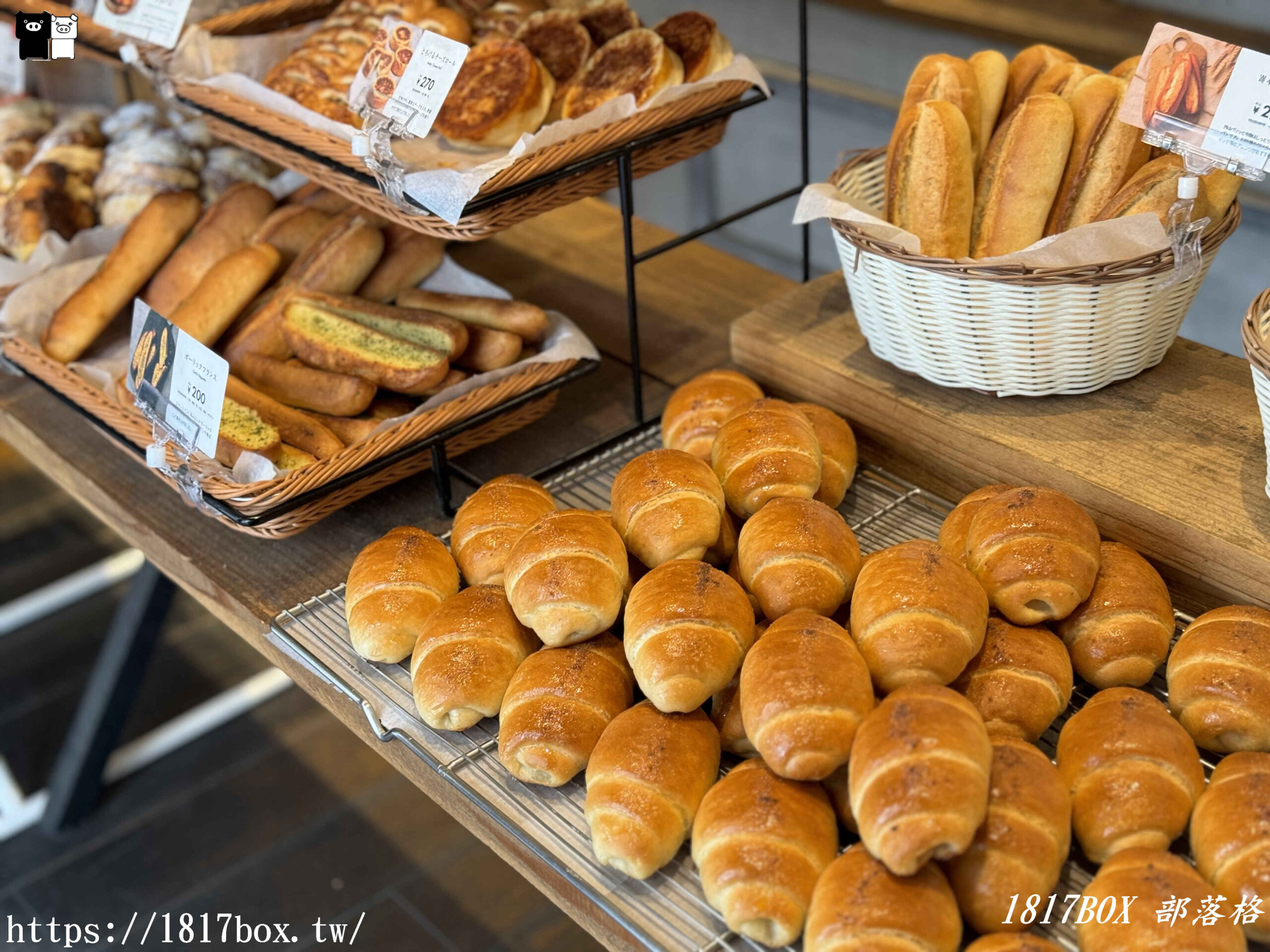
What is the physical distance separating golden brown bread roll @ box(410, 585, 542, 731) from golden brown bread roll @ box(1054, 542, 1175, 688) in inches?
21.1

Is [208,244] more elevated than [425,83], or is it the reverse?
[425,83]

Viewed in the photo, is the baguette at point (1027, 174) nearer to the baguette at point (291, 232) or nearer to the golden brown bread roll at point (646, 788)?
the golden brown bread roll at point (646, 788)

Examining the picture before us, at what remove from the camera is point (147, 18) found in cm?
174

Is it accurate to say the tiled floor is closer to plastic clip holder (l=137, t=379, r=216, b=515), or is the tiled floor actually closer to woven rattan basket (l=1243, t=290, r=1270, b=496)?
plastic clip holder (l=137, t=379, r=216, b=515)

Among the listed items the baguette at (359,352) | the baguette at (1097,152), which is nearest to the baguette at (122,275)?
the baguette at (359,352)

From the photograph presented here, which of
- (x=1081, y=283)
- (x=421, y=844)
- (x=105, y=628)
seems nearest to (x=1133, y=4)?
(x=1081, y=283)

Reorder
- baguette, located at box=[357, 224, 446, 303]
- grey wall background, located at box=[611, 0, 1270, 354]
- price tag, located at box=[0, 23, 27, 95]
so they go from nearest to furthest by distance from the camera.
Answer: baguette, located at box=[357, 224, 446, 303] → price tag, located at box=[0, 23, 27, 95] → grey wall background, located at box=[611, 0, 1270, 354]

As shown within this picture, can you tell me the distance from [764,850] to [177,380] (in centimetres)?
88

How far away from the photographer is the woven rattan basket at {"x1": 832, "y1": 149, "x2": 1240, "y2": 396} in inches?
48.5

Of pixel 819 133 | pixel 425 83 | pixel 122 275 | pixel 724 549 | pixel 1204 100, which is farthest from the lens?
pixel 819 133

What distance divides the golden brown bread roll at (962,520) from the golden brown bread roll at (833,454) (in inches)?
6.1

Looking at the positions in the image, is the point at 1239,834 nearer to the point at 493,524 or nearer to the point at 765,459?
the point at 765,459

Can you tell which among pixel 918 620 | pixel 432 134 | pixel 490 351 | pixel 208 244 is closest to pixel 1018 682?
pixel 918 620

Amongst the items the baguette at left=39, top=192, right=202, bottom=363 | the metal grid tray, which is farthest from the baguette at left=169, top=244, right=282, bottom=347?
the metal grid tray
